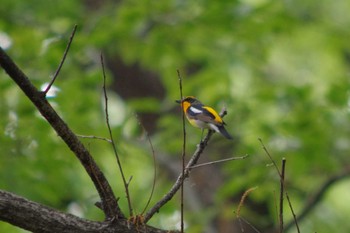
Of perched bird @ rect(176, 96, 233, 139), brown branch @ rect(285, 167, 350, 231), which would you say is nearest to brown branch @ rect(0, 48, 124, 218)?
perched bird @ rect(176, 96, 233, 139)

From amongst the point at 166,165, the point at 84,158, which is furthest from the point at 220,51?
the point at 84,158

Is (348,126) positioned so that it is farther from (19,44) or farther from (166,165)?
(19,44)

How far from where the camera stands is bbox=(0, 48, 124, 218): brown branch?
3001mm

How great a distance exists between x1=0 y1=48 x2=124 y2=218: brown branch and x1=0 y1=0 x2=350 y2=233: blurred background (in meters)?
3.45

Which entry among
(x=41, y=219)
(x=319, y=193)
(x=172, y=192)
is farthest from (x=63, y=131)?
(x=319, y=193)

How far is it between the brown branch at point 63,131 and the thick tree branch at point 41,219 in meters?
0.11

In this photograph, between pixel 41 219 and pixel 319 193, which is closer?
pixel 41 219

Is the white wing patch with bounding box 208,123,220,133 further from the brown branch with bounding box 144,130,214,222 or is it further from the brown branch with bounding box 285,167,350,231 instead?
the brown branch with bounding box 285,167,350,231

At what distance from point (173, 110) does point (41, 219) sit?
7.18 metres

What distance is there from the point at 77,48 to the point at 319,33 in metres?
5.99

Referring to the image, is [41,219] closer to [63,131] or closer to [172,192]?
[63,131]

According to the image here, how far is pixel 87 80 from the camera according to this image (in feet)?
27.0

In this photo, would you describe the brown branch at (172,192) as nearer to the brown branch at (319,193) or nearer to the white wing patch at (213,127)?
the white wing patch at (213,127)

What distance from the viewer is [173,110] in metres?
10.4
